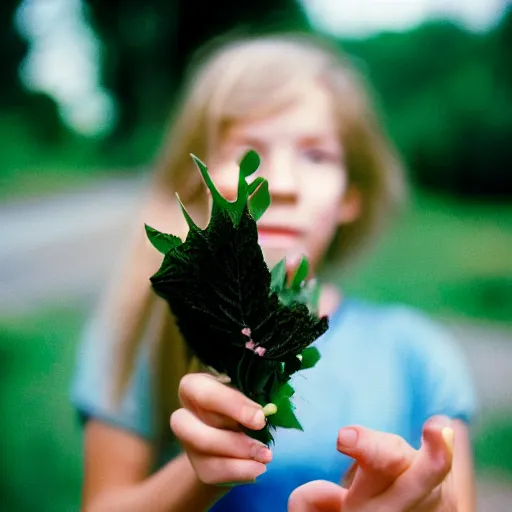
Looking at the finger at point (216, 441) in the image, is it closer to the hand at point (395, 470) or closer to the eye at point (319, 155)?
the hand at point (395, 470)

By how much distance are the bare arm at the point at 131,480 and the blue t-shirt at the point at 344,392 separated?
0.02m

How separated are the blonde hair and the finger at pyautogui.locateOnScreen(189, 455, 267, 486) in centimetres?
12

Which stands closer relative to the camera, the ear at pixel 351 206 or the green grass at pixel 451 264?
the ear at pixel 351 206

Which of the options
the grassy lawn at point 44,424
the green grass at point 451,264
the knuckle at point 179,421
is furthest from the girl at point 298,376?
the green grass at point 451,264

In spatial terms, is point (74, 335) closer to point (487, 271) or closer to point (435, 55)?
point (487, 271)

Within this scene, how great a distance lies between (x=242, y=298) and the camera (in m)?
0.23

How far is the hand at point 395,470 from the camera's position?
243mm

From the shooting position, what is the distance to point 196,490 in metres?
0.30

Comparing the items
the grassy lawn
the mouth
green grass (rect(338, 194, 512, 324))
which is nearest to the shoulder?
the mouth

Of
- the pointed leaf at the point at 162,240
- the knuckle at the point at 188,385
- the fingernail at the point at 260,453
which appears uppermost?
the pointed leaf at the point at 162,240

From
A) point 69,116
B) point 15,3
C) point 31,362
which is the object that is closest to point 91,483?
point 31,362

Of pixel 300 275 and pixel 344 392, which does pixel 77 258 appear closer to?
pixel 344 392

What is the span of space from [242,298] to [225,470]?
83 mm

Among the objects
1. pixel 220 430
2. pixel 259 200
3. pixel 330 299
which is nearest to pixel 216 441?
pixel 220 430
